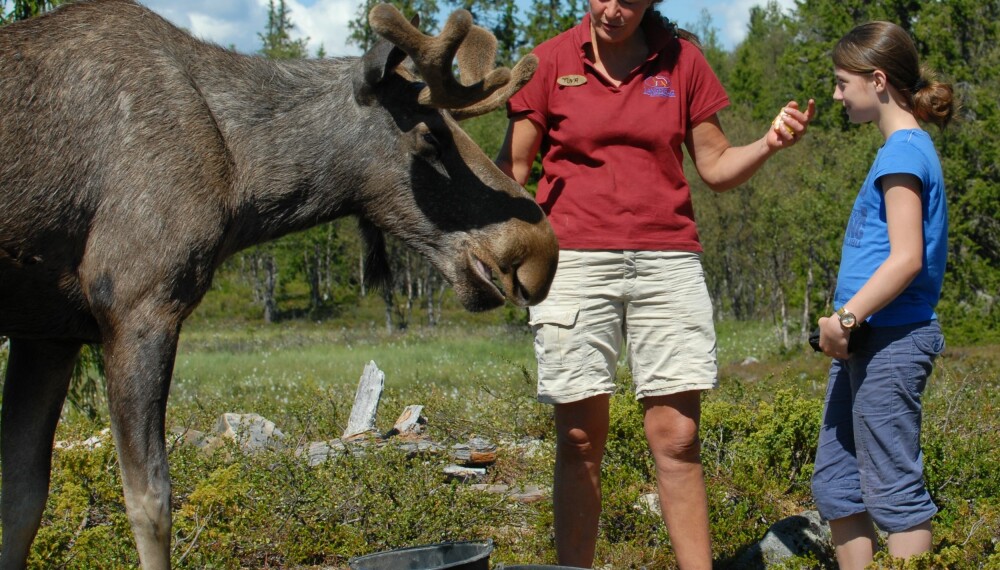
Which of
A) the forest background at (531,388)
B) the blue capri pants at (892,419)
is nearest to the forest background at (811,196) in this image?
the forest background at (531,388)

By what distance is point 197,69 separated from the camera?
13.8 feet

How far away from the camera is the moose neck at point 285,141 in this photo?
13.8ft

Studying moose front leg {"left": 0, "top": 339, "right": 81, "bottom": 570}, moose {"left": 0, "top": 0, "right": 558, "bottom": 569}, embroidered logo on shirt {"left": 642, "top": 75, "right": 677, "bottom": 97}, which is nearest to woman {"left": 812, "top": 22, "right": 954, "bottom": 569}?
embroidered logo on shirt {"left": 642, "top": 75, "right": 677, "bottom": 97}

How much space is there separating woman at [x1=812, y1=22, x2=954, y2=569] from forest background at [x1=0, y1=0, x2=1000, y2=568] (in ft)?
1.55

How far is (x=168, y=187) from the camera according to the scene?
3.84 meters

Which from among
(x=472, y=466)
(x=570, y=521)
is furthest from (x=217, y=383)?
(x=570, y=521)

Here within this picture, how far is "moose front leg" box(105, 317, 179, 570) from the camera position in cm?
379

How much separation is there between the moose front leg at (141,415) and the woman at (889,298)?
8.58ft

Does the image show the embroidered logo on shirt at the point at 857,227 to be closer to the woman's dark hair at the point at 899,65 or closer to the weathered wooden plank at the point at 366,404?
the woman's dark hair at the point at 899,65

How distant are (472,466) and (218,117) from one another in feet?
13.8

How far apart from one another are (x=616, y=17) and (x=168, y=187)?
2028 millimetres

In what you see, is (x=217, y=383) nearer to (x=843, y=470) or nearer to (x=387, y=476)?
(x=387, y=476)

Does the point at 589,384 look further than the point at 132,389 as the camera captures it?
Yes

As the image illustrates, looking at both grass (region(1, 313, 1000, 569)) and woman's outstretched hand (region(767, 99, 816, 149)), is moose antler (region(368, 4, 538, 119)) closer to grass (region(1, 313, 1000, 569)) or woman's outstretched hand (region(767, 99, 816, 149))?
woman's outstretched hand (region(767, 99, 816, 149))
